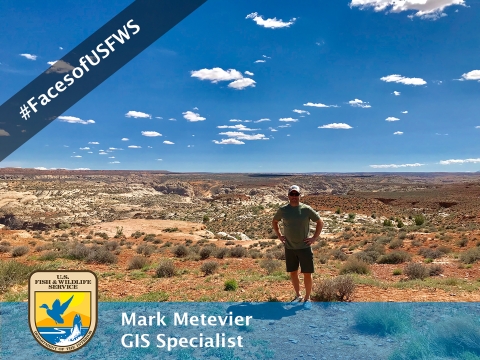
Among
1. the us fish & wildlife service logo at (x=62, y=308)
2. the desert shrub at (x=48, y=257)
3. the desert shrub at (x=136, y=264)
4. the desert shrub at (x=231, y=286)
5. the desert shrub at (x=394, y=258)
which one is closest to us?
the us fish & wildlife service logo at (x=62, y=308)

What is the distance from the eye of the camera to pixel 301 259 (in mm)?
5516

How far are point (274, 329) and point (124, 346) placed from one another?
6.95ft

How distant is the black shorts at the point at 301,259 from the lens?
5.46 m

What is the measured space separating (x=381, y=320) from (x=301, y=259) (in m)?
1.48

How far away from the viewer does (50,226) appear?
3138 cm

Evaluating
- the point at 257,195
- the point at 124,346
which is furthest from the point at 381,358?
the point at 257,195

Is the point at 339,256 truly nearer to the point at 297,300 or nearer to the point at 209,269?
the point at 209,269

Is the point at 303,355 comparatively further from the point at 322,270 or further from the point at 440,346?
the point at 322,270

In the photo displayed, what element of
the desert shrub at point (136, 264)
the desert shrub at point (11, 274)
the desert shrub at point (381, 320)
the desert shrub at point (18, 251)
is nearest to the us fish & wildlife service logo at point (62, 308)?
the desert shrub at point (381, 320)

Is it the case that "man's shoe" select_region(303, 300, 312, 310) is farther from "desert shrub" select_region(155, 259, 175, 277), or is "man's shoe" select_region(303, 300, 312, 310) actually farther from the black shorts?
"desert shrub" select_region(155, 259, 175, 277)

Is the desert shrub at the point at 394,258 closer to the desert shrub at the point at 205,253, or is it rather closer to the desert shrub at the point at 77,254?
the desert shrub at the point at 205,253

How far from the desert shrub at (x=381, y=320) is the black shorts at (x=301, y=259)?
101 centimetres

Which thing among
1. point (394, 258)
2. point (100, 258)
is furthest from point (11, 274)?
point (394, 258)
